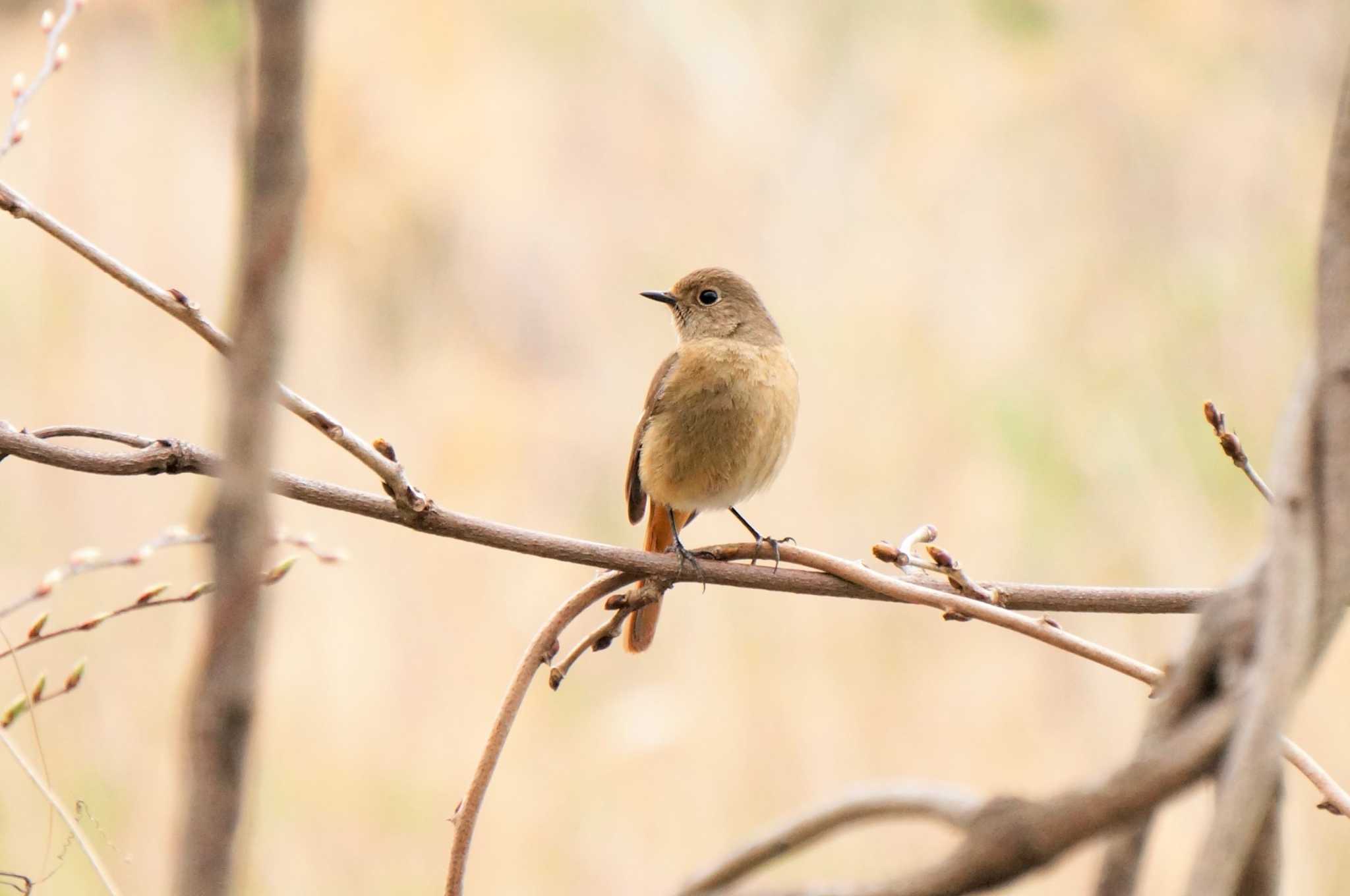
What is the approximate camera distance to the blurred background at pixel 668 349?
535cm

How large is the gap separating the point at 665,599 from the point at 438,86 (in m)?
2.67

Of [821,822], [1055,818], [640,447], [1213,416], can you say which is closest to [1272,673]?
[1055,818]

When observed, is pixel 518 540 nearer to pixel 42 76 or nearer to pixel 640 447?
pixel 42 76

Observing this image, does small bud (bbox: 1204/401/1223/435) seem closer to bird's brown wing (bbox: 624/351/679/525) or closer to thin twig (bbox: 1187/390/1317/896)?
thin twig (bbox: 1187/390/1317/896)

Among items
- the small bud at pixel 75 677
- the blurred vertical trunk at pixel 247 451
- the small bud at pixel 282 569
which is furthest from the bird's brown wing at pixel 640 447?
the blurred vertical trunk at pixel 247 451

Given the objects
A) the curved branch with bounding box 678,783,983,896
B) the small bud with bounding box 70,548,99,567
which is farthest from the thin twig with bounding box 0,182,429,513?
the curved branch with bounding box 678,783,983,896

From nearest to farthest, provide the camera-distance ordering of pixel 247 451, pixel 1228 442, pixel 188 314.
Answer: pixel 247 451, pixel 188 314, pixel 1228 442

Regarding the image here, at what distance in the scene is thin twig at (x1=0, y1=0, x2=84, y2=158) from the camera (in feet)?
5.53

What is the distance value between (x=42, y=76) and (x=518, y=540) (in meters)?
0.93

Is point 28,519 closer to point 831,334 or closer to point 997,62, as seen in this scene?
point 831,334

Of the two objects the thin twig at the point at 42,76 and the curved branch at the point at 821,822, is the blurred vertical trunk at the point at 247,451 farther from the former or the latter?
Answer: the thin twig at the point at 42,76

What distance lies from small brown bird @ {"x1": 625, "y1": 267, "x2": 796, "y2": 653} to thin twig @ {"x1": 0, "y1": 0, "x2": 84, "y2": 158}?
1.91 meters

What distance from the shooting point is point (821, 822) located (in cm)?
98

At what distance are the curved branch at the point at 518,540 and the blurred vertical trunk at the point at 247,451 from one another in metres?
0.84
